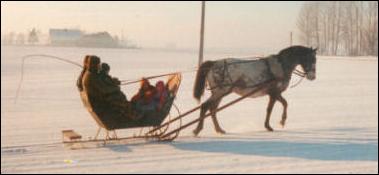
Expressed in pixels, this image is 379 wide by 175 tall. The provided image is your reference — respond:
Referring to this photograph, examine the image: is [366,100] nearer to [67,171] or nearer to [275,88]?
[275,88]

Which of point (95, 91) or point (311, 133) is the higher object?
point (95, 91)

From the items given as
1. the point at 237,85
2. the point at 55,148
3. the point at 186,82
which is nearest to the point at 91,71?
the point at 55,148

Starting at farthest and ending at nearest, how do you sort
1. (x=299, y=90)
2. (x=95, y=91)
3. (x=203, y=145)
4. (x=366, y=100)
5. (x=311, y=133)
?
(x=299, y=90) < (x=366, y=100) < (x=311, y=133) < (x=203, y=145) < (x=95, y=91)

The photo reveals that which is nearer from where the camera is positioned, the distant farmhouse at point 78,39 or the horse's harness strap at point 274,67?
the horse's harness strap at point 274,67

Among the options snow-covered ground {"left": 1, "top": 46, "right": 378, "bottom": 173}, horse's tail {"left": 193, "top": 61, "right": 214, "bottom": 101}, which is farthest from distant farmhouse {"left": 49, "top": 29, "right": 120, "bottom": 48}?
horse's tail {"left": 193, "top": 61, "right": 214, "bottom": 101}

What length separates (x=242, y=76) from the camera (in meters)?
9.09

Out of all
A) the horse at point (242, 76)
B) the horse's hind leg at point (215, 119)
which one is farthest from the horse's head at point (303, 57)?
the horse's hind leg at point (215, 119)

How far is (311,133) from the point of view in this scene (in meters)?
9.10

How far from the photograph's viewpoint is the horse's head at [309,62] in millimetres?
9500

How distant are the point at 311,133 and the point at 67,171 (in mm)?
4564

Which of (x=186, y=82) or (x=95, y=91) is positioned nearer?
(x=95, y=91)

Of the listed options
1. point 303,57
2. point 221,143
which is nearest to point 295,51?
point 303,57

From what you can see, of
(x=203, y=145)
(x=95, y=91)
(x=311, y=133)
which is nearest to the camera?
(x=95, y=91)

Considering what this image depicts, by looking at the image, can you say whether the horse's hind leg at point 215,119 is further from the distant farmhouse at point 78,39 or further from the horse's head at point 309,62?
the distant farmhouse at point 78,39
